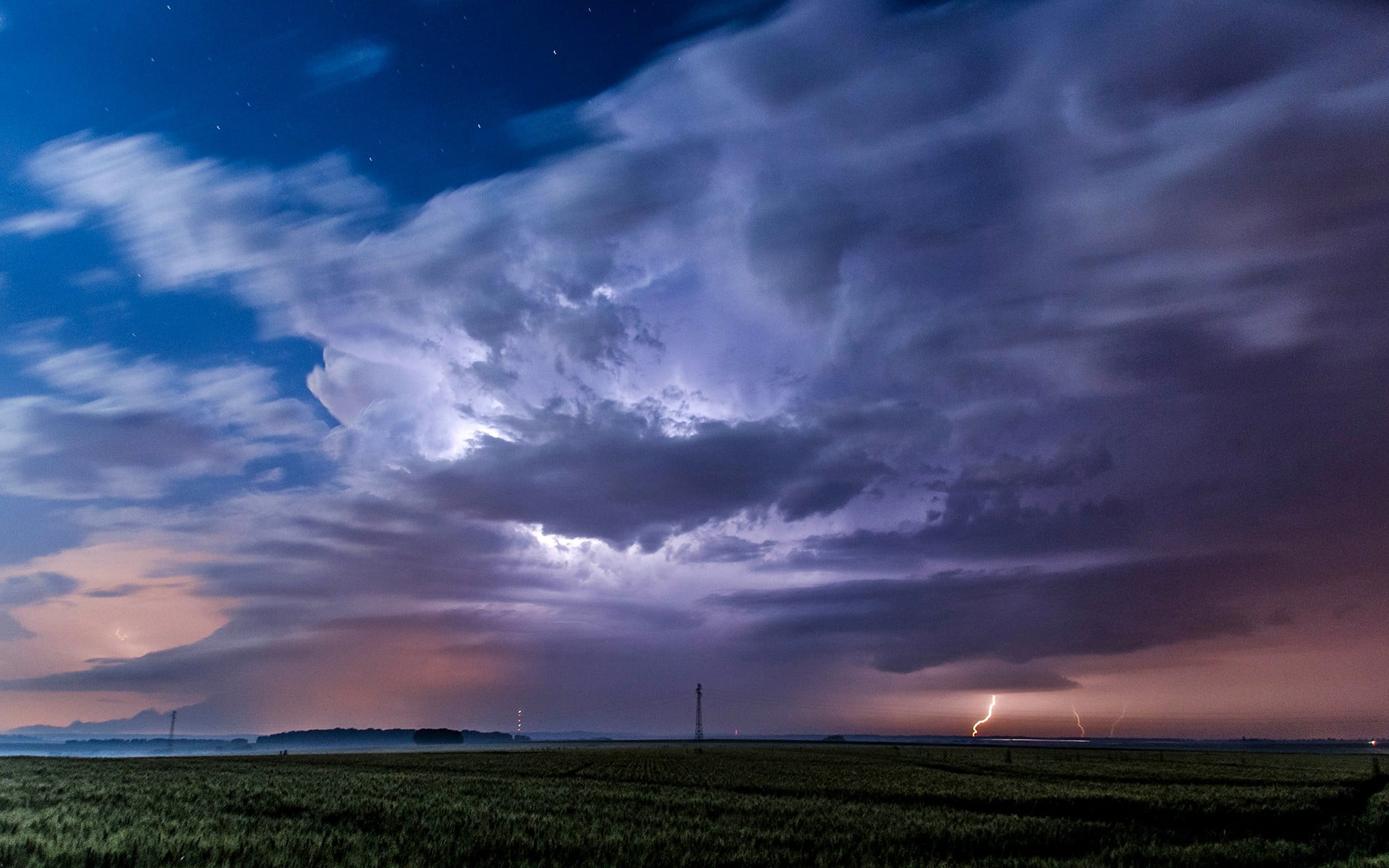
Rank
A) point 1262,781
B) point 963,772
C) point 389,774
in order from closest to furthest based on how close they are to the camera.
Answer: point 389,774
point 1262,781
point 963,772

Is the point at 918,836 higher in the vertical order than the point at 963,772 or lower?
higher

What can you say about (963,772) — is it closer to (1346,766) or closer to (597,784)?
(597,784)

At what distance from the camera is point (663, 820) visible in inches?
1153

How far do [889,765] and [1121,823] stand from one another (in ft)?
167

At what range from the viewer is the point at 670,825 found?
91.6ft

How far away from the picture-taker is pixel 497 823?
27.1 meters

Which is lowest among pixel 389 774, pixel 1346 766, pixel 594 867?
pixel 1346 766

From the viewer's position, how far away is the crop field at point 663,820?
2186 cm

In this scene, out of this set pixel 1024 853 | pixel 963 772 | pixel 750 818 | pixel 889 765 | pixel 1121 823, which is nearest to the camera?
pixel 1024 853

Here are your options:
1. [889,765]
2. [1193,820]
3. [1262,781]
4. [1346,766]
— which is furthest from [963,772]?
[1346,766]

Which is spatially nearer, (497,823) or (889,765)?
(497,823)

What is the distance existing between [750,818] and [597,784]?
21.6 m

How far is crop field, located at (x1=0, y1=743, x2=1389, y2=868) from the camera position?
21859 mm

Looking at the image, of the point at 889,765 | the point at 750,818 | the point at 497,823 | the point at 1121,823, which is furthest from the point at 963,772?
the point at 497,823
